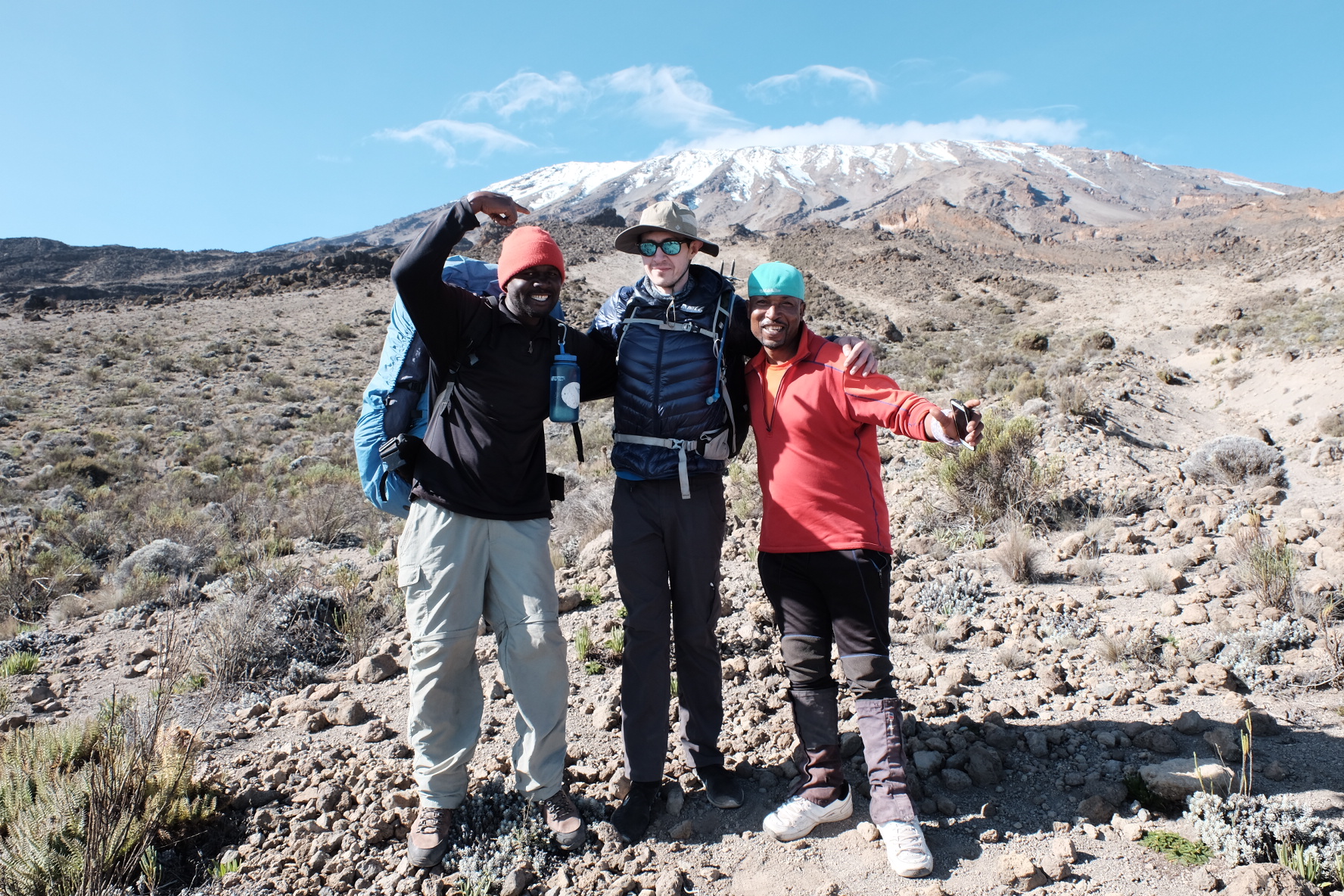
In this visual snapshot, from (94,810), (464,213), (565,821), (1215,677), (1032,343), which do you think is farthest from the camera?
(1032,343)

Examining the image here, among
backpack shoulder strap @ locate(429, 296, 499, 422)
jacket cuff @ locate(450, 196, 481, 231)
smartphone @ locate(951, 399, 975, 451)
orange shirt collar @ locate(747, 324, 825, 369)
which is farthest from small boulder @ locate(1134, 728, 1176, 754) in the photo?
jacket cuff @ locate(450, 196, 481, 231)

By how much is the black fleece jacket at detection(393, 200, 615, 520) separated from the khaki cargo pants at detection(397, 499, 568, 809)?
0.27 feet

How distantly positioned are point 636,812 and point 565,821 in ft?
0.79

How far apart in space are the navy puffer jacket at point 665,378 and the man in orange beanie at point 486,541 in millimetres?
264

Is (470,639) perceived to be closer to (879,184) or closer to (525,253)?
(525,253)

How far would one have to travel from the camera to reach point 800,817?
7.77ft

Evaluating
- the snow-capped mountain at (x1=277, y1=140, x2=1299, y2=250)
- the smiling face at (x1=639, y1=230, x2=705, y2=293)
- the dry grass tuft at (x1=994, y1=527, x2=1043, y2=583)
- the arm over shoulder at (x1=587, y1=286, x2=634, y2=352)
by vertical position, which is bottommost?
the dry grass tuft at (x1=994, y1=527, x2=1043, y2=583)

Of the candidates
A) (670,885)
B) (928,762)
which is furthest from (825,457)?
(670,885)

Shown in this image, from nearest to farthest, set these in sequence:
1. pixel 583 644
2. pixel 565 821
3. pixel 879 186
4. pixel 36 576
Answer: pixel 565 821
pixel 583 644
pixel 36 576
pixel 879 186

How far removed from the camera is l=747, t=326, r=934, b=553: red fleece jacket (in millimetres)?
2379

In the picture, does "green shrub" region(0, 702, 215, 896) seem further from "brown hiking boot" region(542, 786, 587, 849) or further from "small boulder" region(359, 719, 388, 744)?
"brown hiking boot" region(542, 786, 587, 849)

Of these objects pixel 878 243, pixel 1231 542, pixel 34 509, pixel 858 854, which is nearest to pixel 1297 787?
pixel 858 854

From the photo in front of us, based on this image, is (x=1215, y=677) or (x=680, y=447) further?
(x=1215, y=677)

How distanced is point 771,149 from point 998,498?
574 ft
